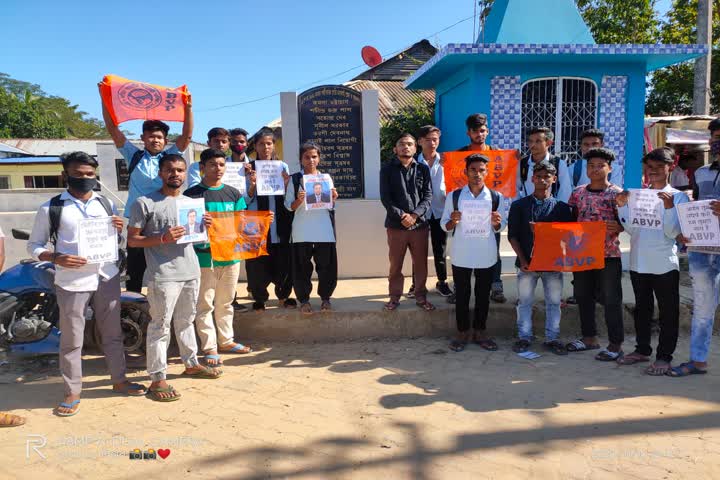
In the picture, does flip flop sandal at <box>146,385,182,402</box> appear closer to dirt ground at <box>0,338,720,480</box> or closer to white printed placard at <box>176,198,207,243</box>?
dirt ground at <box>0,338,720,480</box>

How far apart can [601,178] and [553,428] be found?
2.20 m

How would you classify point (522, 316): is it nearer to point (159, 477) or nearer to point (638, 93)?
point (159, 477)

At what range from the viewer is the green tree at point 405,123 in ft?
45.4

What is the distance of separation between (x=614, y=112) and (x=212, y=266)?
7.36 meters

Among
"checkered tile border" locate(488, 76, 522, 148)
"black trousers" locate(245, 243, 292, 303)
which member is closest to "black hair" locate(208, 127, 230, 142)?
"black trousers" locate(245, 243, 292, 303)

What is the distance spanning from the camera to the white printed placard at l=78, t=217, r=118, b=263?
3.32 metres

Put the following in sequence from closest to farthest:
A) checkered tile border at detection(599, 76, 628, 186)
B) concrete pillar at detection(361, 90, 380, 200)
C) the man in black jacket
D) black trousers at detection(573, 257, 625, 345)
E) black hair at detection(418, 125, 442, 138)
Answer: black trousers at detection(573, 257, 625, 345)
the man in black jacket
black hair at detection(418, 125, 442, 138)
concrete pillar at detection(361, 90, 380, 200)
checkered tile border at detection(599, 76, 628, 186)

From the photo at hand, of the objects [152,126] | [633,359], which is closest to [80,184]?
[152,126]

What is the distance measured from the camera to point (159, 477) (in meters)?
2.71

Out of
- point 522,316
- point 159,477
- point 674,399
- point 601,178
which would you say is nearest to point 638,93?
point 601,178

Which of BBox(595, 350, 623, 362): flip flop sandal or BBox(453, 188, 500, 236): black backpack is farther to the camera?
BBox(453, 188, 500, 236): black backpack

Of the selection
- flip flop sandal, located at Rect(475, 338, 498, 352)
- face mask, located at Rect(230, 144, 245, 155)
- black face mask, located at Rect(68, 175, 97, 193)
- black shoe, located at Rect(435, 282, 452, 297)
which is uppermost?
face mask, located at Rect(230, 144, 245, 155)

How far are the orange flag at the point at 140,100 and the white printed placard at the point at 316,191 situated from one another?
1.30 m

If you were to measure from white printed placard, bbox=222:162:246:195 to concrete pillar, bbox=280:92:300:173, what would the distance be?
1958 mm
